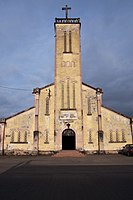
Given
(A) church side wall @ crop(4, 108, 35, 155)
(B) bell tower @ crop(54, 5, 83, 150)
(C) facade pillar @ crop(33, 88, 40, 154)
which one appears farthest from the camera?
(B) bell tower @ crop(54, 5, 83, 150)

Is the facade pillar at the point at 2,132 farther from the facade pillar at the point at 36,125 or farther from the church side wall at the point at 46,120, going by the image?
the church side wall at the point at 46,120

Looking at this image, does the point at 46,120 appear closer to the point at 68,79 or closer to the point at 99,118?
the point at 68,79

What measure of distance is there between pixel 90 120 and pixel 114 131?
12.0 feet

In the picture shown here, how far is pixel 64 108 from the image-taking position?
98.0 feet

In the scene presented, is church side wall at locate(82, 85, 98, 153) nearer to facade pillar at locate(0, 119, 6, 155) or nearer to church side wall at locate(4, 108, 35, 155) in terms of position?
church side wall at locate(4, 108, 35, 155)

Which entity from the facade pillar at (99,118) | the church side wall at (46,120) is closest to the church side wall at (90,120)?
the facade pillar at (99,118)

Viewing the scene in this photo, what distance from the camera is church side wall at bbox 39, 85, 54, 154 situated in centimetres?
2906

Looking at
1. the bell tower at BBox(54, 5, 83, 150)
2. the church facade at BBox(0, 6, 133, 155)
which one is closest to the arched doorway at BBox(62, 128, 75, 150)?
the church facade at BBox(0, 6, 133, 155)

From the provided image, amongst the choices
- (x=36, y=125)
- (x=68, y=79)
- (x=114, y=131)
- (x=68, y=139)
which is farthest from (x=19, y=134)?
(x=114, y=131)

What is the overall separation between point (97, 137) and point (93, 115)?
10.1ft

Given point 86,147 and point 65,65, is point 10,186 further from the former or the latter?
point 65,65

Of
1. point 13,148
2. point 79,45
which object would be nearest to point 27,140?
point 13,148

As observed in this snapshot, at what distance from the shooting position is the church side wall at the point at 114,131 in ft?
97.0

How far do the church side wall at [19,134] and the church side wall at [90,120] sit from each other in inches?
291
